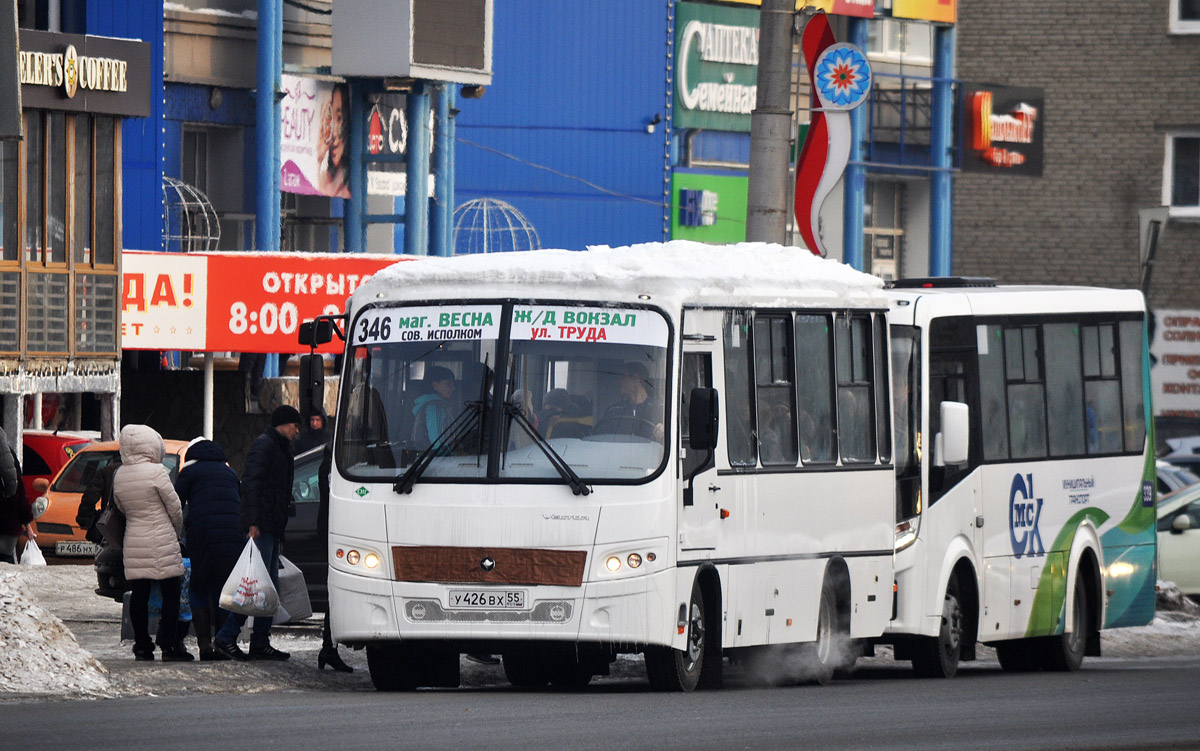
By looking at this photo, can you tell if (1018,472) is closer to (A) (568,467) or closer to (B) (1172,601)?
(A) (568,467)

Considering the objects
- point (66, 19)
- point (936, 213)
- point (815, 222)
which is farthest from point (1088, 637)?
point (936, 213)

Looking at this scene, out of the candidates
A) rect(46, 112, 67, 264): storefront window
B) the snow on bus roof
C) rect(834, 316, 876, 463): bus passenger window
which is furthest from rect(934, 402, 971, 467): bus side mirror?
rect(46, 112, 67, 264): storefront window

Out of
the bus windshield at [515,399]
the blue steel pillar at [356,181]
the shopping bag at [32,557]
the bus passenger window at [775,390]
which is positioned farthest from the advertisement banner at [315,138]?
the bus windshield at [515,399]

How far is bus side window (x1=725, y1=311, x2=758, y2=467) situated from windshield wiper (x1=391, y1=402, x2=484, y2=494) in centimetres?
163

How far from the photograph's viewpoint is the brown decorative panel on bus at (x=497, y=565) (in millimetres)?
13312

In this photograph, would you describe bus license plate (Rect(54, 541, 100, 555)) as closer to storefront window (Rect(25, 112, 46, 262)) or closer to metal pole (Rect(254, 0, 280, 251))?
storefront window (Rect(25, 112, 46, 262))

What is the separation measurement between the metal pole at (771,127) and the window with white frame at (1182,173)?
27.5m

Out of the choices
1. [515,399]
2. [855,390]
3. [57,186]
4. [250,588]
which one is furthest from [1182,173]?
[515,399]

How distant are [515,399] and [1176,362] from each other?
31.1m

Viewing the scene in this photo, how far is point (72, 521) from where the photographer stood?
25.0 m

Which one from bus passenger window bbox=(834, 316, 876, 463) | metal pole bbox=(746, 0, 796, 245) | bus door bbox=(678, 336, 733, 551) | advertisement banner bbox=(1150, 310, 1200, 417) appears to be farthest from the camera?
advertisement banner bbox=(1150, 310, 1200, 417)

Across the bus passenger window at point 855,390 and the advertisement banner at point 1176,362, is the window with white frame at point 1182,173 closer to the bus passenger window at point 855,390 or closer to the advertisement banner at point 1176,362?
the advertisement banner at point 1176,362

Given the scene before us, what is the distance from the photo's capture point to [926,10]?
42062 millimetres

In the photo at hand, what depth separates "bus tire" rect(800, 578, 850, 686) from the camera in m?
15.5
